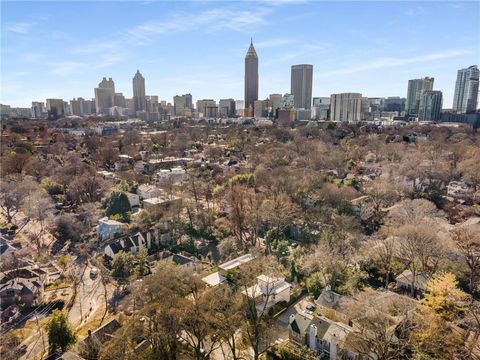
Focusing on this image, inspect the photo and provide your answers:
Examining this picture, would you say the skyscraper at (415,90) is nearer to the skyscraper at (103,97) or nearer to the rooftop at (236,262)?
the rooftop at (236,262)

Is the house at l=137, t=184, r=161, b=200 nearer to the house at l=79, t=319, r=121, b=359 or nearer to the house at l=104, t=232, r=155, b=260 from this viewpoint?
the house at l=104, t=232, r=155, b=260

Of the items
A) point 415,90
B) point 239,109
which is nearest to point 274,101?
point 239,109

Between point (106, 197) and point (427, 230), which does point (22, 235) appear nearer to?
point (106, 197)

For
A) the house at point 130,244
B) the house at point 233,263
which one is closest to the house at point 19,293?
the house at point 130,244

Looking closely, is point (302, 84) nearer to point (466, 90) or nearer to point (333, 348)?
point (466, 90)

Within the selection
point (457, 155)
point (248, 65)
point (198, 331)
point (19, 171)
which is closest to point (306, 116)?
point (248, 65)

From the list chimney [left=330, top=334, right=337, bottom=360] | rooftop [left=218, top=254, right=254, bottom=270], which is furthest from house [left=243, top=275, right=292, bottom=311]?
chimney [left=330, top=334, right=337, bottom=360]
